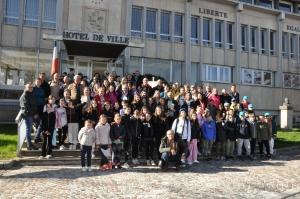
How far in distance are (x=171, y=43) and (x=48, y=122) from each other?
46.3 feet

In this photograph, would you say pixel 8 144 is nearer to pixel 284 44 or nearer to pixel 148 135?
pixel 148 135

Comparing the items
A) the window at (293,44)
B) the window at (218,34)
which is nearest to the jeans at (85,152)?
the window at (218,34)

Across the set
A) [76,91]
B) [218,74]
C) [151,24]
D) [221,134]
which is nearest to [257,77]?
[218,74]

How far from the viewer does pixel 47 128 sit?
324 inches

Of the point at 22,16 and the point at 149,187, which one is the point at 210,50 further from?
the point at 149,187

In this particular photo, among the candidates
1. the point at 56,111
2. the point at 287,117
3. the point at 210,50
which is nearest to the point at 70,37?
the point at 56,111

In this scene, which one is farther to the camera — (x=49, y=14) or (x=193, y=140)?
(x=49, y=14)

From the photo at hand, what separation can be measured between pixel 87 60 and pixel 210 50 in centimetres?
976

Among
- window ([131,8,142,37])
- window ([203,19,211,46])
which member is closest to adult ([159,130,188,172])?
window ([131,8,142,37])

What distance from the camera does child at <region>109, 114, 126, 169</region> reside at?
8031 millimetres

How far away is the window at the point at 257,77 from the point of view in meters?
23.5

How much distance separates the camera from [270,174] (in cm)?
790

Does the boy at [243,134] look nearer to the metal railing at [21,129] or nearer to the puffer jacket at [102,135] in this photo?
the puffer jacket at [102,135]

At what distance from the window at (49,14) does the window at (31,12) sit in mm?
529
